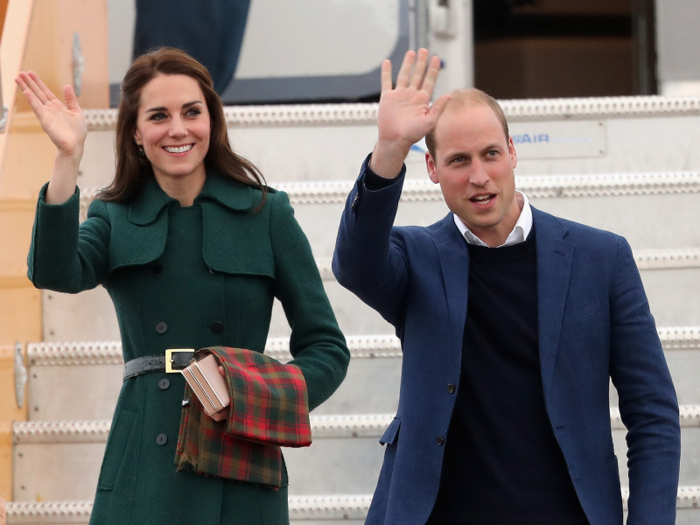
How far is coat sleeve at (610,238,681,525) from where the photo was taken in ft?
7.16

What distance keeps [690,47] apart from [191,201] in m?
3.12

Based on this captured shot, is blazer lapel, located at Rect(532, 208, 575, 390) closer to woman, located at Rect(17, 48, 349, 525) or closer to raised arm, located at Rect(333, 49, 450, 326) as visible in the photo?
raised arm, located at Rect(333, 49, 450, 326)

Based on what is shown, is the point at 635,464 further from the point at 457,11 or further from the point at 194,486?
the point at 457,11

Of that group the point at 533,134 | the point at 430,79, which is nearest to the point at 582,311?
the point at 430,79

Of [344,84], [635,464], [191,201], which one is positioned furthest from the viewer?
[344,84]

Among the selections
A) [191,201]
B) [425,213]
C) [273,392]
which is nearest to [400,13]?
[425,213]

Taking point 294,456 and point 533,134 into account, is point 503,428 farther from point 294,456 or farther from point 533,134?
point 533,134

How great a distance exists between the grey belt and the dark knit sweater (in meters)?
0.58

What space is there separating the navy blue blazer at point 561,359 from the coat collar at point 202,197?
314 millimetres

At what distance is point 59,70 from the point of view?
13.4ft

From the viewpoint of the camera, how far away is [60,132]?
2.33 meters

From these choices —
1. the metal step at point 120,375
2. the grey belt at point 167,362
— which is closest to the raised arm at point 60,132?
the grey belt at point 167,362

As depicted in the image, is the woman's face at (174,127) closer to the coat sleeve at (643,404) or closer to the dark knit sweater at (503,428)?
the dark knit sweater at (503,428)

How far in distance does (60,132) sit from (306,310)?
25.5 inches
